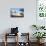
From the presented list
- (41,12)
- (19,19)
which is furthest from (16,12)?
(41,12)

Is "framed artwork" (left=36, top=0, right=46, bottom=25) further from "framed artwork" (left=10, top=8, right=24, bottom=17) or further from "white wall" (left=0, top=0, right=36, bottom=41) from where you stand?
"framed artwork" (left=10, top=8, right=24, bottom=17)

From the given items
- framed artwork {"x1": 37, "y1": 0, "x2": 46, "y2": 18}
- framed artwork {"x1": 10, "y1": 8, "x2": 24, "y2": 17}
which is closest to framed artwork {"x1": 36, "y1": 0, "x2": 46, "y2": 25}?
framed artwork {"x1": 37, "y1": 0, "x2": 46, "y2": 18}

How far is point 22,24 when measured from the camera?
7352 mm

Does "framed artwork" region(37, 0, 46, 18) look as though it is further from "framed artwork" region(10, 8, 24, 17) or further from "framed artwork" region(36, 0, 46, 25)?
"framed artwork" region(10, 8, 24, 17)

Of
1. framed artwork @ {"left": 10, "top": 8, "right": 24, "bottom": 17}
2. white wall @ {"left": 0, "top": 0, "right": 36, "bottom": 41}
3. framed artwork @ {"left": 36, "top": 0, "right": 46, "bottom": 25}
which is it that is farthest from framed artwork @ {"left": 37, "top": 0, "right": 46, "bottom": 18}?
framed artwork @ {"left": 10, "top": 8, "right": 24, "bottom": 17}

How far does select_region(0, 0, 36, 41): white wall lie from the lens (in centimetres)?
725

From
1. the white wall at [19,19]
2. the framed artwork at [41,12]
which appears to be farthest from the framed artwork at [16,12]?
the framed artwork at [41,12]

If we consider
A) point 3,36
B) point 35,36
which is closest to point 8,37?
point 3,36

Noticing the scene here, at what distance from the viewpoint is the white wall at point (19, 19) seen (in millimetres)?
7254

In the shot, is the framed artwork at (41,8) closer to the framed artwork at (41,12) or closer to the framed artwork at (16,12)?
the framed artwork at (41,12)

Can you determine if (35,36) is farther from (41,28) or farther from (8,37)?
(8,37)

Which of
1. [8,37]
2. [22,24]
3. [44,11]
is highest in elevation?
[44,11]

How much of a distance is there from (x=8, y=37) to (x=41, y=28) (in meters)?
1.51

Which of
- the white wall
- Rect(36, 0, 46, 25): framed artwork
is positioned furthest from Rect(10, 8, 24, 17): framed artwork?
Rect(36, 0, 46, 25): framed artwork
